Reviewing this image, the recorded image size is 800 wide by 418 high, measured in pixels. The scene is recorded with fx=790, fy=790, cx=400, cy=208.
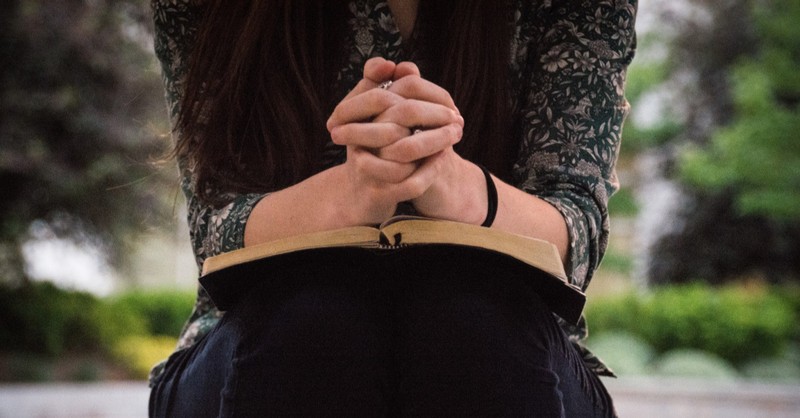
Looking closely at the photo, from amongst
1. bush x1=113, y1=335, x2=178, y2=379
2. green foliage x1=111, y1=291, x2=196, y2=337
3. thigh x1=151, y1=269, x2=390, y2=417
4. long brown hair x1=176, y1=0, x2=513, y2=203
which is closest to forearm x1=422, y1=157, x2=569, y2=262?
thigh x1=151, y1=269, x2=390, y2=417

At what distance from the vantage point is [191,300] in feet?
28.9

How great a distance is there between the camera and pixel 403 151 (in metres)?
0.91

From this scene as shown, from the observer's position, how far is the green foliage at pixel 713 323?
707cm

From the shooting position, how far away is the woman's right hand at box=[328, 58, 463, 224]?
0.92m

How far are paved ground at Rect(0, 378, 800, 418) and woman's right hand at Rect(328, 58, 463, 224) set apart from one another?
13.3 ft

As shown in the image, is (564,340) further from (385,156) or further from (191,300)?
(191,300)

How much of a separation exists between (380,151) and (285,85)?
0.42m

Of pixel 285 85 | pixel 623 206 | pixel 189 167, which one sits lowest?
pixel 189 167

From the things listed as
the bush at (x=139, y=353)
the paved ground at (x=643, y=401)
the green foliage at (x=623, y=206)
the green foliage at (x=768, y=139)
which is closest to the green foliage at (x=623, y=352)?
the paved ground at (x=643, y=401)

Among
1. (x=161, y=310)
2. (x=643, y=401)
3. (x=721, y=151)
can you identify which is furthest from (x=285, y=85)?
(x=161, y=310)

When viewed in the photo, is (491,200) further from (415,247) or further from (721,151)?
(721,151)

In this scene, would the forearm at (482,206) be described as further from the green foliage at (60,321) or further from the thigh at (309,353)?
the green foliage at (60,321)

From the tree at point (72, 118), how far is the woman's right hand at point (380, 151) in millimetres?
5755

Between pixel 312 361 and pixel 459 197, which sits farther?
pixel 459 197
